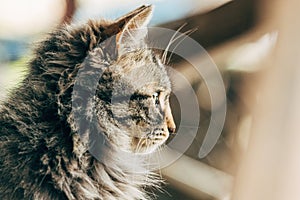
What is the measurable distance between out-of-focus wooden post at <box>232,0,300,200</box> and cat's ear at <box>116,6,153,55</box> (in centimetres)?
22

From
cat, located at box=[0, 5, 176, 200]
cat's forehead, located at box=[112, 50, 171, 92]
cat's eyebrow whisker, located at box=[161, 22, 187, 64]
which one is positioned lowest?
cat, located at box=[0, 5, 176, 200]

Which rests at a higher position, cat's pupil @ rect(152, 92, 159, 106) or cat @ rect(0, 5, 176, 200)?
cat's pupil @ rect(152, 92, 159, 106)

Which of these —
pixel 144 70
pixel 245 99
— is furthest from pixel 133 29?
pixel 245 99

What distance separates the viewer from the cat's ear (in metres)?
0.65

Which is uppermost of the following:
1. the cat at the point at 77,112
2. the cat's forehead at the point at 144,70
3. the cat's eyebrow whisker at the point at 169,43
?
the cat's eyebrow whisker at the point at 169,43

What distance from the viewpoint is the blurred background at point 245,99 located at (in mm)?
783

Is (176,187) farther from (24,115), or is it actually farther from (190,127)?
(24,115)

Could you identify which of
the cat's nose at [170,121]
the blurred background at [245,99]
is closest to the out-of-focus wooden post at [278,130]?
the blurred background at [245,99]

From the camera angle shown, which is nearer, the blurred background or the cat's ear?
the cat's ear

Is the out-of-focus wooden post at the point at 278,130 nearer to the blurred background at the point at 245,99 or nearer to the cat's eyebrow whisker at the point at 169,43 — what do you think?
the blurred background at the point at 245,99

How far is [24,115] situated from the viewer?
2.22 ft

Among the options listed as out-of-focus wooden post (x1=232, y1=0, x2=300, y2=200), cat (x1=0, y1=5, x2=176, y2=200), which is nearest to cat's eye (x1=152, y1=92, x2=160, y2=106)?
cat (x1=0, y1=5, x2=176, y2=200)

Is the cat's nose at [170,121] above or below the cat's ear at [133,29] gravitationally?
below

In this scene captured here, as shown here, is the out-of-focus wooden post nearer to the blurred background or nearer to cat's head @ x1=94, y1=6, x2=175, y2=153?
the blurred background
